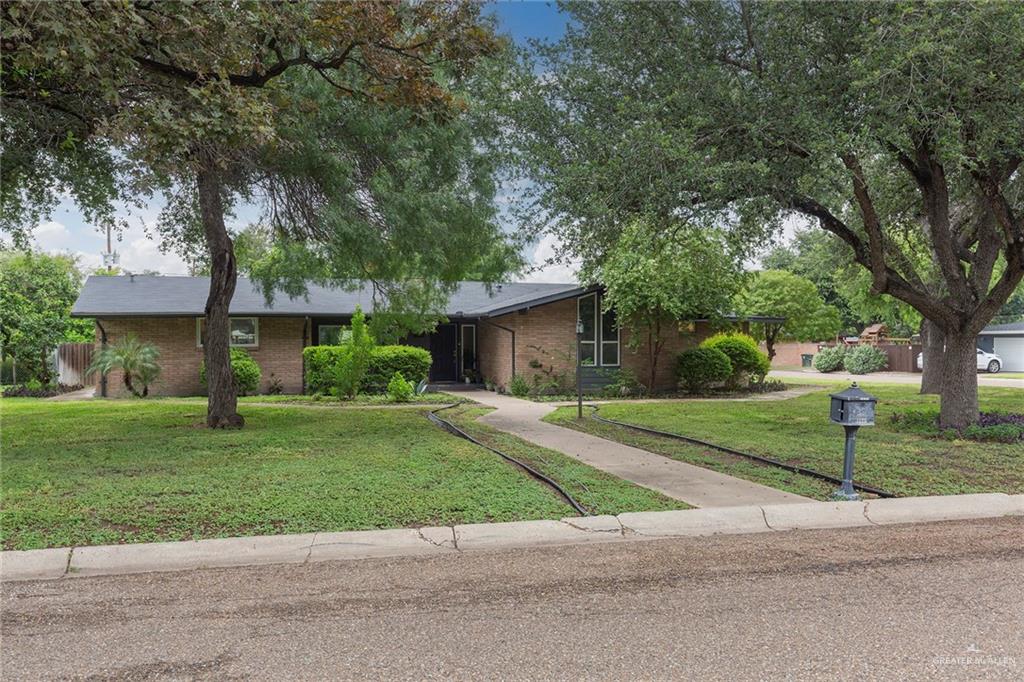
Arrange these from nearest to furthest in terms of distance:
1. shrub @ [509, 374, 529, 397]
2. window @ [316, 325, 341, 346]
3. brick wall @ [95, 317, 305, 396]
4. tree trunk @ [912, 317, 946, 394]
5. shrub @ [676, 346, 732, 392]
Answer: shrub @ [509, 374, 529, 397] → brick wall @ [95, 317, 305, 396] → tree trunk @ [912, 317, 946, 394] → shrub @ [676, 346, 732, 392] → window @ [316, 325, 341, 346]

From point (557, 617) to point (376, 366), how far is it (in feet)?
51.5

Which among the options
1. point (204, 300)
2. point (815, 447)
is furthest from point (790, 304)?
point (204, 300)

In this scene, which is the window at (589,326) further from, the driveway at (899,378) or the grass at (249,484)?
the driveway at (899,378)

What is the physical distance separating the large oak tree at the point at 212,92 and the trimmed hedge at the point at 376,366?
633 cm

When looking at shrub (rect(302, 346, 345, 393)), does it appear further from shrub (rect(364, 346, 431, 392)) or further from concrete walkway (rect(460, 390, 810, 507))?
concrete walkway (rect(460, 390, 810, 507))

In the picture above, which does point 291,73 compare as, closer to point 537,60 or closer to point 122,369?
point 537,60

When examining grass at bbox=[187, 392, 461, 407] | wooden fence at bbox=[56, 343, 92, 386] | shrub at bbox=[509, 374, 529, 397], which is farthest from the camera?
wooden fence at bbox=[56, 343, 92, 386]

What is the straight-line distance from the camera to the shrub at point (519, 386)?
18.9m

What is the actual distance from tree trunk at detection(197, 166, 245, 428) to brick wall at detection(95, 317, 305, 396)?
804 centimetres

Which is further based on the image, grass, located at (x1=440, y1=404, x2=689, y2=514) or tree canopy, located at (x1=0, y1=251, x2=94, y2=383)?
tree canopy, located at (x1=0, y1=251, x2=94, y2=383)

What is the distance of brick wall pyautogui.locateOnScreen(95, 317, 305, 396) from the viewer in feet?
62.5

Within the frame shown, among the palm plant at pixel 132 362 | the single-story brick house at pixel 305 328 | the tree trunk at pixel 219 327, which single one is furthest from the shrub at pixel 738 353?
the palm plant at pixel 132 362

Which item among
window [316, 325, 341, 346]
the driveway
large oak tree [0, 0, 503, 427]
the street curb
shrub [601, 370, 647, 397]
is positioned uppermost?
large oak tree [0, 0, 503, 427]

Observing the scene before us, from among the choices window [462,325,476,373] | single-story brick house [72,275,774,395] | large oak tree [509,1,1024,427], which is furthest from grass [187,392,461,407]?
large oak tree [509,1,1024,427]
